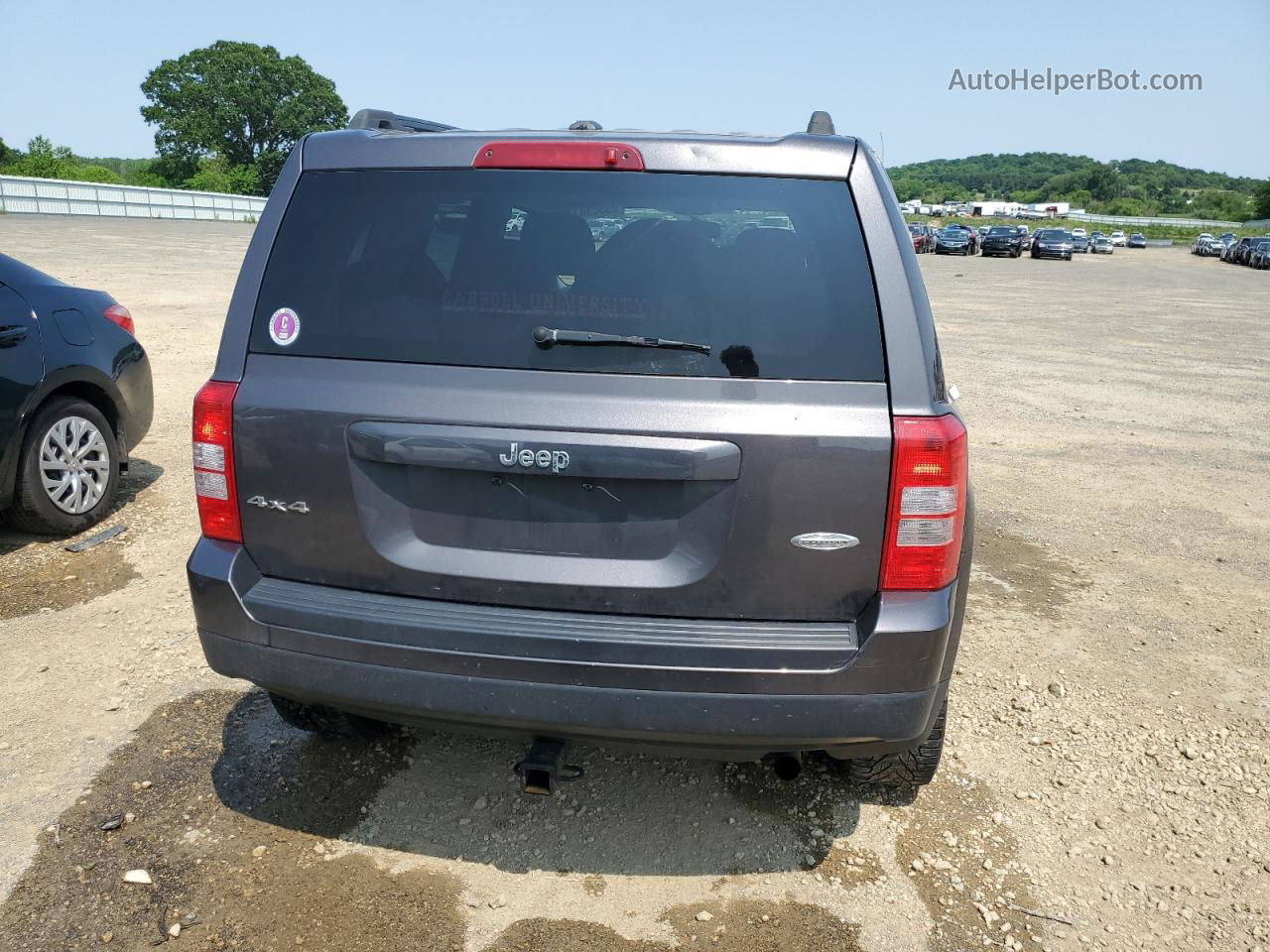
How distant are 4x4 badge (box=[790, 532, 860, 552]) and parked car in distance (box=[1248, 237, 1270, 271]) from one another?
197 feet

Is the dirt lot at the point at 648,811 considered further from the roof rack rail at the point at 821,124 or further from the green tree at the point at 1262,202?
the green tree at the point at 1262,202

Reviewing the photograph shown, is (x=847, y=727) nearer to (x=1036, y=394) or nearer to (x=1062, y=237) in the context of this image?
(x=1036, y=394)

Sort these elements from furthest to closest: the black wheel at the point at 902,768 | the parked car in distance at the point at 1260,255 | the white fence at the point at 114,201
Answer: the parked car in distance at the point at 1260,255 < the white fence at the point at 114,201 < the black wheel at the point at 902,768

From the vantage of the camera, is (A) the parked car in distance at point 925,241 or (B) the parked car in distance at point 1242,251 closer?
(B) the parked car in distance at point 1242,251

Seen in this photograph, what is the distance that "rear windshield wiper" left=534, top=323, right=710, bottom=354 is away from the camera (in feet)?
8.41

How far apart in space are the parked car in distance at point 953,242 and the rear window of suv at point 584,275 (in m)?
60.4

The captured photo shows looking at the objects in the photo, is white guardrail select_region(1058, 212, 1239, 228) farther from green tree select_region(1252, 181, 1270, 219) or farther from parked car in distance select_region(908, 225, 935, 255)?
parked car in distance select_region(908, 225, 935, 255)

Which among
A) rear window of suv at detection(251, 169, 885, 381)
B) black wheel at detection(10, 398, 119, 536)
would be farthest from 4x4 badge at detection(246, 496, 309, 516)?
black wheel at detection(10, 398, 119, 536)

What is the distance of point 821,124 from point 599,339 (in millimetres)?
1023

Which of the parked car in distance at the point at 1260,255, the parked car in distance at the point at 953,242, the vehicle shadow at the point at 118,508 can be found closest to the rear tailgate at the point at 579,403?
the vehicle shadow at the point at 118,508

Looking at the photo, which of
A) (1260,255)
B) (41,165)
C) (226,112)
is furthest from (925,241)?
(226,112)

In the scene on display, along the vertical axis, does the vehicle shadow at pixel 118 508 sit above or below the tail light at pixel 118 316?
below

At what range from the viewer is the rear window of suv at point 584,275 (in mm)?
2574

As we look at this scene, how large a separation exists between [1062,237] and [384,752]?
61.4m
